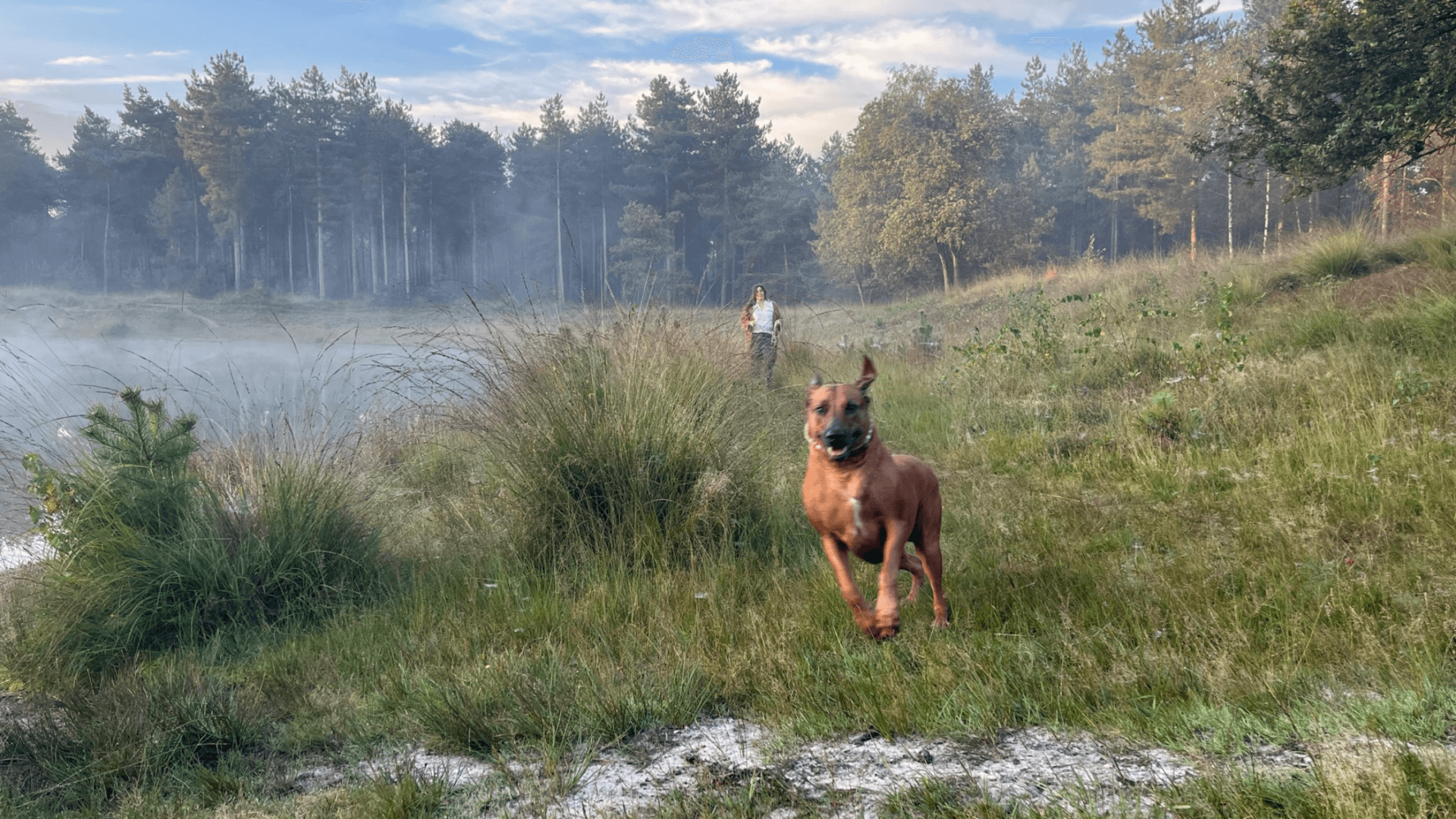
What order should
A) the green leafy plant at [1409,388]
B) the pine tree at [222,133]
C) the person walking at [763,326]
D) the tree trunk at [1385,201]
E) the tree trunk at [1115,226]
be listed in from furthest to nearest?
the tree trunk at [1115,226], the pine tree at [222,133], the tree trunk at [1385,201], the person walking at [763,326], the green leafy plant at [1409,388]

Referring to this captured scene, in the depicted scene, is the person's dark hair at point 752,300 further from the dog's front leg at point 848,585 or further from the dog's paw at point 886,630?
the dog's paw at point 886,630

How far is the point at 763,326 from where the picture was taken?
11.4 metres

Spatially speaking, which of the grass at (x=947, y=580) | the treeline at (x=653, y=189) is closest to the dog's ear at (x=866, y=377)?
the grass at (x=947, y=580)

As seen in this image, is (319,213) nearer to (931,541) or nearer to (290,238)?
(290,238)

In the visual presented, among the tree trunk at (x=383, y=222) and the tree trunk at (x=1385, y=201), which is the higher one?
the tree trunk at (x=383, y=222)

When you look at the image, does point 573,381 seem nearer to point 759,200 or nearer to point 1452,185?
point 1452,185

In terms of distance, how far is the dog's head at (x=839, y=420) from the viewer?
276 centimetres

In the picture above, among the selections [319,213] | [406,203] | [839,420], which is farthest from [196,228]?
[839,420]

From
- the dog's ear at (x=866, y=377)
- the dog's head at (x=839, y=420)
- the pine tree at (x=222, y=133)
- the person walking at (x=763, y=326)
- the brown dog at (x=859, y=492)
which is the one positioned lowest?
the brown dog at (x=859, y=492)

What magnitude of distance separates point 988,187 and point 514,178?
3303 cm

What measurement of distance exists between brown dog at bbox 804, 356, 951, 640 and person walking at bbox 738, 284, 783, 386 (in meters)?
7.30

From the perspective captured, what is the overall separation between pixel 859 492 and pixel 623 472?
2554mm

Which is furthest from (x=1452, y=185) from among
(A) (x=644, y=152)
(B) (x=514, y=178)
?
(B) (x=514, y=178)

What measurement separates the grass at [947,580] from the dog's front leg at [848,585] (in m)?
0.29
